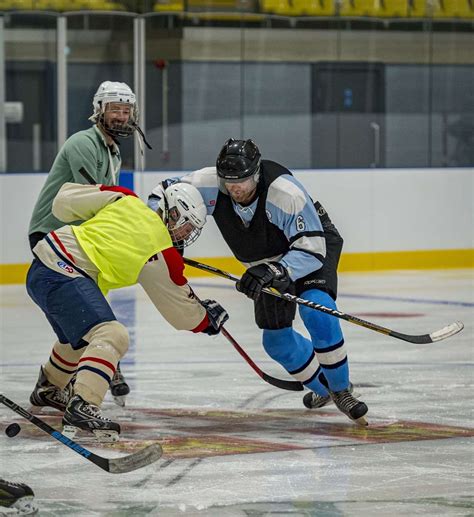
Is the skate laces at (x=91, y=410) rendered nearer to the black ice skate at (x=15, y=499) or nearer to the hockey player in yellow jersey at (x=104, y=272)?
the hockey player in yellow jersey at (x=104, y=272)

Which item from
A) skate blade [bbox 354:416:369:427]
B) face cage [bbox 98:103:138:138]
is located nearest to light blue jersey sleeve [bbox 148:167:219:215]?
face cage [bbox 98:103:138:138]

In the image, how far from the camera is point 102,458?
327 cm

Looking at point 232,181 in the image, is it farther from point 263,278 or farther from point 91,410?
point 91,410

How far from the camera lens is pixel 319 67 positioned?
10.0m

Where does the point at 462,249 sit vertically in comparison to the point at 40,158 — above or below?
below

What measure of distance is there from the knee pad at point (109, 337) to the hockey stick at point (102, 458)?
43cm

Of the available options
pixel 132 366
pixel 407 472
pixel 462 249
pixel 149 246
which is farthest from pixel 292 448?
pixel 462 249

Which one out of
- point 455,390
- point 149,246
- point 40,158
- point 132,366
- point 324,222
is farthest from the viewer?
point 40,158

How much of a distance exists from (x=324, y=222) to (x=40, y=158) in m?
5.02

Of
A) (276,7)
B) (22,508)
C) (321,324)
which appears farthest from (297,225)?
(276,7)

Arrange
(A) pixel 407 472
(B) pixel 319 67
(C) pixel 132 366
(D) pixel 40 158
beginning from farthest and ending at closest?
1. (B) pixel 319 67
2. (D) pixel 40 158
3. (C) pixel 132 366
4. (A) pixel 407 472

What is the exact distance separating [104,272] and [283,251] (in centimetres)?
65

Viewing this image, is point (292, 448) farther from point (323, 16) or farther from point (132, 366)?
point (323, 16)

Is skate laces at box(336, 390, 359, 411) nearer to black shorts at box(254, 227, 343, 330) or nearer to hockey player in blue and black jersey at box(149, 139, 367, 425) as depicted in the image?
hockey player in blue and black jersey at box(149, 139, 367, 425)
